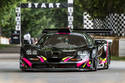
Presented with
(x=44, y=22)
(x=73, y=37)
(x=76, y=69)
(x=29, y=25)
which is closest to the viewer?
(x=76, y=69)

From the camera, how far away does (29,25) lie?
3334 inches

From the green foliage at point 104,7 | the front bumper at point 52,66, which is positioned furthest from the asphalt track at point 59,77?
the green foliage at point 104,7

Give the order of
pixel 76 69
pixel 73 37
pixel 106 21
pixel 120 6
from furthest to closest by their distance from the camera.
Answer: pixel 106 21 < pixel 120 6 < pixel 73 37 < pixel 76 69

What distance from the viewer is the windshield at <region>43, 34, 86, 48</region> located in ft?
57.3

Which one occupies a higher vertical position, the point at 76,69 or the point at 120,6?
the point at 120,6

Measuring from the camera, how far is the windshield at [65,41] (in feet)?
57.3

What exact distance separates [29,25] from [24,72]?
68076 millimetres

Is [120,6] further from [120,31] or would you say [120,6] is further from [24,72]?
[24,72]

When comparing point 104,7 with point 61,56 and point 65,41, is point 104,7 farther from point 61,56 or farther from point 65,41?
point 61,56

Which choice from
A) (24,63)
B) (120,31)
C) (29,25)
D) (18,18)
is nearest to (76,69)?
(24,63)

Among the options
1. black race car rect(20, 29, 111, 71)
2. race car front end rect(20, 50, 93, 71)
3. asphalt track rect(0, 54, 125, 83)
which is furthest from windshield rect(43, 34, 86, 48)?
asphalt track rect(0, 54, 125, 83)

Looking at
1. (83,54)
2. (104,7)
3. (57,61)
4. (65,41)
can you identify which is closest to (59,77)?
(57,61)

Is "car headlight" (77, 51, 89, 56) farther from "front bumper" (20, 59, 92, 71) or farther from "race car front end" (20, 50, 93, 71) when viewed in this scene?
"front bumper" (20, 59, 92, 71)

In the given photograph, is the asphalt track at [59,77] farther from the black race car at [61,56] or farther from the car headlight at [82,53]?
the car headlight at [82,53]
